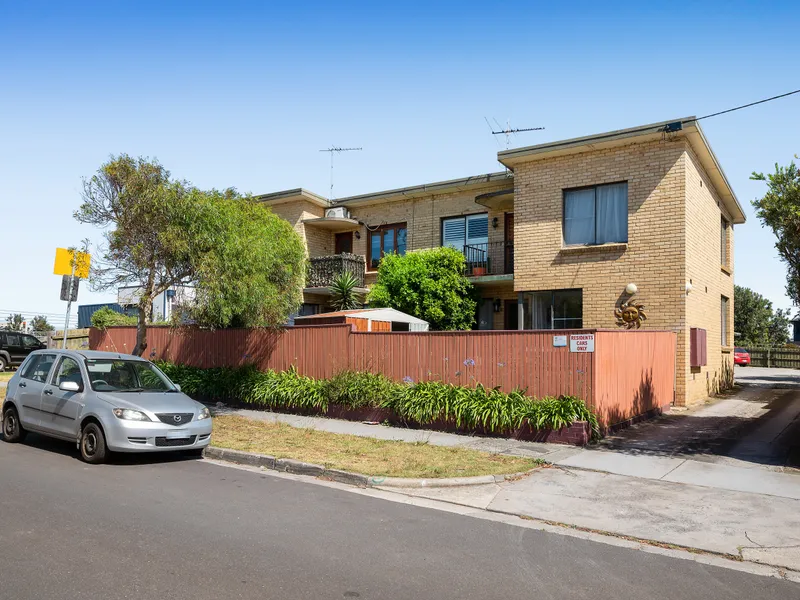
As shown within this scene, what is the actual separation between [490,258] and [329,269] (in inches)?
218

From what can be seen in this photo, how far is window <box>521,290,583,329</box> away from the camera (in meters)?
17.2

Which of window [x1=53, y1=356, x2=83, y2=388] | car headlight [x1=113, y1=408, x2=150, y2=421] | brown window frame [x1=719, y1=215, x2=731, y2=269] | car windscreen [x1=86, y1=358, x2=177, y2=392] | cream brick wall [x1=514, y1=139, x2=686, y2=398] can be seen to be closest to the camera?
car headlight [x1=113, y1=408, x2=150, y2=421]

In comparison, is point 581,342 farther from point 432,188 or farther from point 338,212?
point 338,212

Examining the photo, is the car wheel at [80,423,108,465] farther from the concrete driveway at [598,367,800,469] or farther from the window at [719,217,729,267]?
the window at [719,217,729,267]

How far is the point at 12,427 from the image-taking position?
34.2 ft

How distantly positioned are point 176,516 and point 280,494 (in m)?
1.44

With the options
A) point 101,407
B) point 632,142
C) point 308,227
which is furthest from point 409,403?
point 308,227

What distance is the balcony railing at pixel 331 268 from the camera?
21.7 meters

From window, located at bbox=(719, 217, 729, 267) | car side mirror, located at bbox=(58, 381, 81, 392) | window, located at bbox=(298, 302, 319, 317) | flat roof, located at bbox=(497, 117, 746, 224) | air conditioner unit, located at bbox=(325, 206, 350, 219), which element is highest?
flat roof, located at bbox=(497, 117, 746, 224)

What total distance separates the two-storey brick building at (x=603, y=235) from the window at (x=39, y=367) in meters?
11.7

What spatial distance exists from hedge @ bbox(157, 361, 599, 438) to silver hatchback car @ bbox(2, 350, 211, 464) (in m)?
3.89

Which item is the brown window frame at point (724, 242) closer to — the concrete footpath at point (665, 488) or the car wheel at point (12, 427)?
the concrete footpath at point (665, 488)

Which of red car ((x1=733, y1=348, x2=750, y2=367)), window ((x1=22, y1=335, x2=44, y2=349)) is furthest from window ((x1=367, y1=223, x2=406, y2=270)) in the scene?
red car ((x1=733, y1=348, x2=750, y2=367))

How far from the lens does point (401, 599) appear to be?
439 cm
